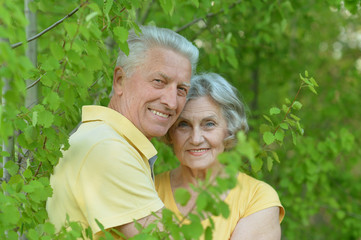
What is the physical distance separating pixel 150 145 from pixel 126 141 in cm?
22

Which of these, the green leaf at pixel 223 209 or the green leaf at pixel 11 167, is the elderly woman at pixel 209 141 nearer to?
the green leaf at pixel 11 167

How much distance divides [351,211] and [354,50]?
129 inches

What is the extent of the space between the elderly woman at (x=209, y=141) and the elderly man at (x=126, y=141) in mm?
201

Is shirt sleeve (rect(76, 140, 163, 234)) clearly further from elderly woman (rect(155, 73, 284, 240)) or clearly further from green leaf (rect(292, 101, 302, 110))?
green leaf (rect(292, 101, 302, 110))

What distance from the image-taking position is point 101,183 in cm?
207

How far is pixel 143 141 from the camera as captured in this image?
98.6 inches

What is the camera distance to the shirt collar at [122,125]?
8.09ft

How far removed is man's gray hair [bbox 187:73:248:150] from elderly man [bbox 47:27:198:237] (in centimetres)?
18

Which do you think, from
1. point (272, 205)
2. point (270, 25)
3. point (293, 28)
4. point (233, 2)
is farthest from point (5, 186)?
point (293, 28)

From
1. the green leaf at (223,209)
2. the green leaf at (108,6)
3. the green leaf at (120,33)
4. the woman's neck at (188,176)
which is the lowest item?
the woman's neck at (188,176)

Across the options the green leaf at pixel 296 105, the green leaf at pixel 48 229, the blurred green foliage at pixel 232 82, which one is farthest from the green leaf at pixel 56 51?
the green leaf at pixel 296 105

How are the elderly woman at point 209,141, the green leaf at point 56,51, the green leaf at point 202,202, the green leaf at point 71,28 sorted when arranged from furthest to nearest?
1. the elderly woman at point 209,141
2. the green leaf at point 56,51
3. the green leaf at point 71,28
4. the green leaf at point 202,202

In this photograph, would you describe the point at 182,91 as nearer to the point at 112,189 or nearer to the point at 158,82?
the point at 158,82

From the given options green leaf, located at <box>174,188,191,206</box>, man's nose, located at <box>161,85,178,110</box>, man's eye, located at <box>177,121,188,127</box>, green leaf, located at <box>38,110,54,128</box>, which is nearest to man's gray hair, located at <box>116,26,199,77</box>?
man's nose, located at <box>161,85,178,110</box>
